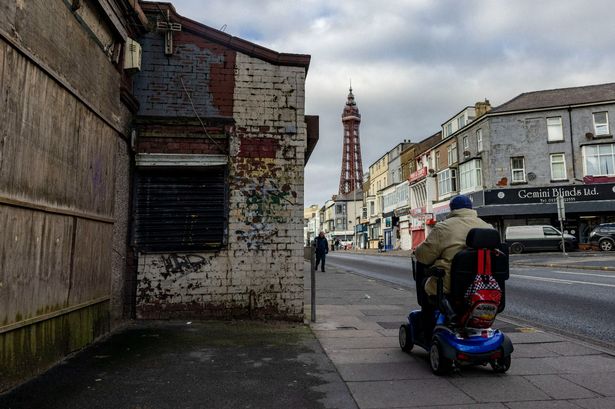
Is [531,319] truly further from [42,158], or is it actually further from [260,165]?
[42,158]

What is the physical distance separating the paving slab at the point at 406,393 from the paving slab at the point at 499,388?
4.2 inches

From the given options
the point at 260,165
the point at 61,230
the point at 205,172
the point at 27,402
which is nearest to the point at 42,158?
the point at 61,230

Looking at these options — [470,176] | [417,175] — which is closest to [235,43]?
[470,176]

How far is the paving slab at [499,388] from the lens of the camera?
12.3 ft

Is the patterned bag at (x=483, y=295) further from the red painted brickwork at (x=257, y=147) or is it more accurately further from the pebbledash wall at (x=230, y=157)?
the red painted brickwork at (x=257, y=147)

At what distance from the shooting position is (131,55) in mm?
6816

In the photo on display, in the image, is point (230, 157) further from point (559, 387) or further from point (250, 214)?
point (559, 387)

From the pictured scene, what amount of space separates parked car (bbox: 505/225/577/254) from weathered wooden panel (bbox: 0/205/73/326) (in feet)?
96.6

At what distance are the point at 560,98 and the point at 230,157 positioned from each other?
3670 centimetres

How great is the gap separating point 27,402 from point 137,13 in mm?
5373

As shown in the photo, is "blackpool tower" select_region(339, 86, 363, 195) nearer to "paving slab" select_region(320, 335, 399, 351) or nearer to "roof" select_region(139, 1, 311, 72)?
"roof" select_region(139, 1, 311, 72)

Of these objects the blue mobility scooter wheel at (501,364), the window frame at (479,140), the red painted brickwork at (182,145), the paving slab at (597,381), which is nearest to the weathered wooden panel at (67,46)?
the red painted brickwork at (182,145)

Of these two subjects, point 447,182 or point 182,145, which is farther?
point 447,182

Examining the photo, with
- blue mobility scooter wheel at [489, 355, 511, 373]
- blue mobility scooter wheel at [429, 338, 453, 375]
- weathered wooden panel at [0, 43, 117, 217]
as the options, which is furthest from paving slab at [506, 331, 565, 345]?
weathered wooden panel at [0, 43, 117, 217]
